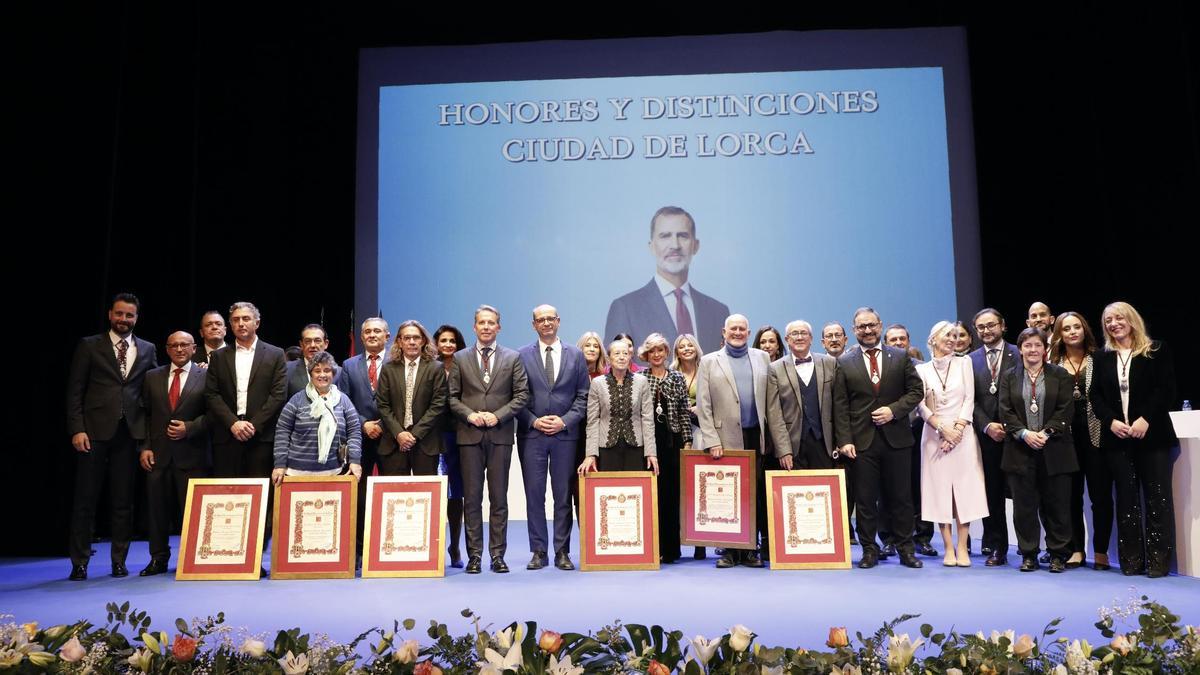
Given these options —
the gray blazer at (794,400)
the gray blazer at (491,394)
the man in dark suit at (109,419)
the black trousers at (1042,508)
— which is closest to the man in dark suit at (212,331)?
the man in dark suit at (109,419)

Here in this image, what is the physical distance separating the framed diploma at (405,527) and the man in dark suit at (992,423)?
3012mm

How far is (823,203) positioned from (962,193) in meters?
1.16

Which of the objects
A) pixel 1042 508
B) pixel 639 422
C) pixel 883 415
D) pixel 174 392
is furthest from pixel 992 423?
pixel 174 392

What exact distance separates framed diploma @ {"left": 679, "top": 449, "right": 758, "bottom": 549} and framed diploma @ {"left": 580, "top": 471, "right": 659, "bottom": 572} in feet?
0.86

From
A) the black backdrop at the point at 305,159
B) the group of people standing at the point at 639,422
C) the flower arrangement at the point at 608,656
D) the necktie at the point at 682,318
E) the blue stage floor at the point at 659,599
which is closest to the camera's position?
the flower arrangement at the point at 608,656

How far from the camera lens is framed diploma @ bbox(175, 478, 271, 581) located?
4.71 m

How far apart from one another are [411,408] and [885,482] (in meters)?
2.71

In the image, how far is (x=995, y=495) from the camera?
17.0 feet

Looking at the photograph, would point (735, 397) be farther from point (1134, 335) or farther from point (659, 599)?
point (1134, 335)

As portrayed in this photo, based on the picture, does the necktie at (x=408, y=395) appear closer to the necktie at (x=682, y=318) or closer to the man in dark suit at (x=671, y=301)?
the man in dark suit at (x=671, y=301)

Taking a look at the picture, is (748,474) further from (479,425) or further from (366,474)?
(366,474)

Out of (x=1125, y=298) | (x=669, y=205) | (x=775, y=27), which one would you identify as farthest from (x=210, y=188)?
(x=1125, y=298)

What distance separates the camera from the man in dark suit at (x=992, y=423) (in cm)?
512

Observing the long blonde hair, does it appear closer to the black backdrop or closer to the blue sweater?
the black backdrop
